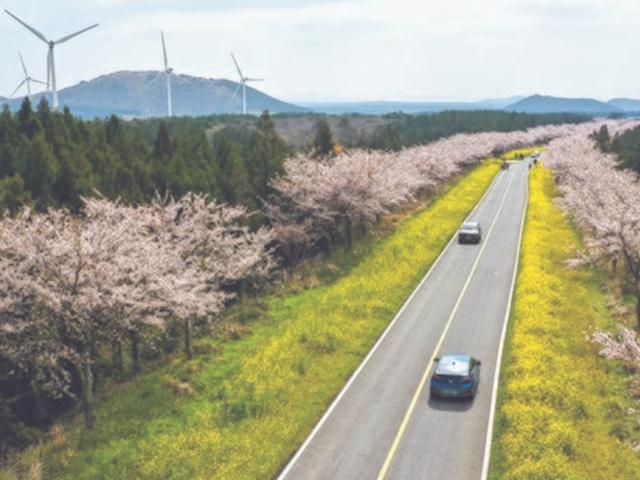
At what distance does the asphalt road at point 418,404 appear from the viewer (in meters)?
23.6

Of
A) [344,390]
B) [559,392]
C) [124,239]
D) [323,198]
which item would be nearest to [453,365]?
A: [559,392]

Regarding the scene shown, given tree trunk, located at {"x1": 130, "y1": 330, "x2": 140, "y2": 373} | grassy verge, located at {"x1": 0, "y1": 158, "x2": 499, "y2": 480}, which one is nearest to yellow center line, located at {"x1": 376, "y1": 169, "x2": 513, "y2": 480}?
grassy verge, located at {"x1": 0, "y1": 158, "x2": 499, "y2": 480}

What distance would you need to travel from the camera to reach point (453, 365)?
29.1 metres

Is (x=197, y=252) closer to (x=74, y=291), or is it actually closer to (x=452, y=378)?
(x=74, y=291)

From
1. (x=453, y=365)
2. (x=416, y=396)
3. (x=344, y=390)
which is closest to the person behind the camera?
(x=453, y=365)

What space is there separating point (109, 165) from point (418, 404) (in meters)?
44.6

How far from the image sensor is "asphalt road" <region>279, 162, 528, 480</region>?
2359 centimetres

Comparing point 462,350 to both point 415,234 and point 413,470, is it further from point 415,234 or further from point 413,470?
point 415,234

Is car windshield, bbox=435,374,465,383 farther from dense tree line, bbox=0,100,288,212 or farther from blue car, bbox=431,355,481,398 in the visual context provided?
dense tree line, bbox=0,100,288,212

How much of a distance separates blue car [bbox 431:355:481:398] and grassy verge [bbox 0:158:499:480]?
4.99 metres

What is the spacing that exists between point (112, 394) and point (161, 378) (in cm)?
266

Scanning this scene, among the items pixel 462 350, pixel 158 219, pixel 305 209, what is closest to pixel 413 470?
pixel 462 350

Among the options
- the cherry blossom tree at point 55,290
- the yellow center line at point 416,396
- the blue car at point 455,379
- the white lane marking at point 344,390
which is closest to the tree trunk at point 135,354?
the cherry blossom tree at point 55,290

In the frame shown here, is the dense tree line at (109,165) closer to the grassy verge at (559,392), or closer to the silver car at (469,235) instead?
Result: the silver car at (469,235)
